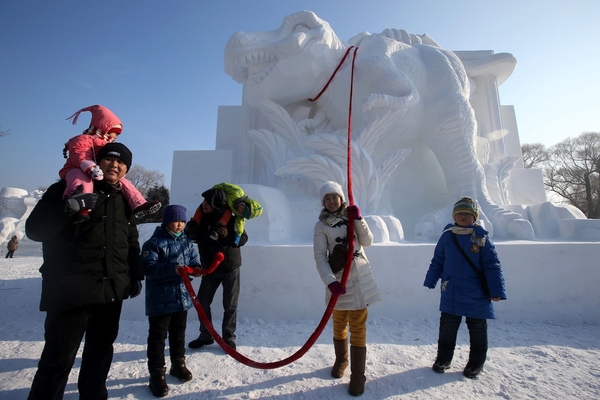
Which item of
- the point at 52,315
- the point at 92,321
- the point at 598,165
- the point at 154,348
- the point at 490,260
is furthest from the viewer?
the point at 598,165

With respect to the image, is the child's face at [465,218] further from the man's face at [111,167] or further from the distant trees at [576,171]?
the distant trees at [576,171]

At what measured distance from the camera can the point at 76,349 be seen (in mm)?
1319

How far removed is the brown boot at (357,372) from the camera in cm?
155

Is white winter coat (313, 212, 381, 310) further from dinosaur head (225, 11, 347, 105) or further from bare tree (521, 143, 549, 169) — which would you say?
bare tree (521, 143, 549, 169)

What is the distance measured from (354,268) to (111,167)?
4.31ft

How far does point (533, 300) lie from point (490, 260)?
1439 millimetres

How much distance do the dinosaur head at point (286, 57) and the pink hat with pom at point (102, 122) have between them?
2587 millimetres

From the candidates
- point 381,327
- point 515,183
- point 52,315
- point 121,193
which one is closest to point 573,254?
point 381,327

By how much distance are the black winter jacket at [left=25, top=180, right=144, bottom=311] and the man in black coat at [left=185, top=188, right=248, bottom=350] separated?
1.97ft

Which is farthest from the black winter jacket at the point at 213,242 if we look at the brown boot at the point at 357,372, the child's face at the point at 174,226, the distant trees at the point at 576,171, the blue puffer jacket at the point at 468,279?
the distant trees at the point at 576,171

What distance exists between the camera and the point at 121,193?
1.49 m

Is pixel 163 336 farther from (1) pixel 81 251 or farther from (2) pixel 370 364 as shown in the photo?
(2) pixel 370 364

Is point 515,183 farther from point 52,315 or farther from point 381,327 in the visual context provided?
point 52,315

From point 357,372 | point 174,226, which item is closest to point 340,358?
point 357,372
